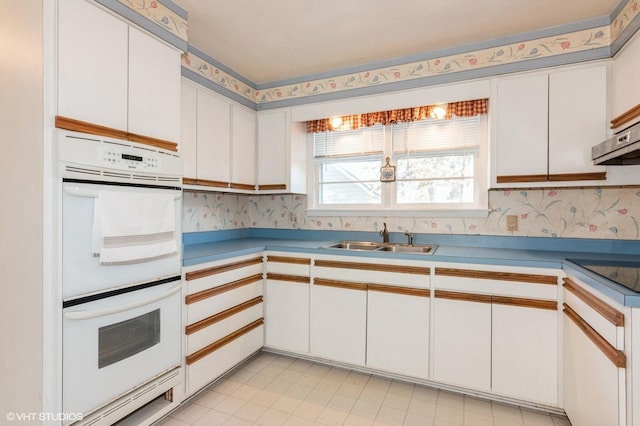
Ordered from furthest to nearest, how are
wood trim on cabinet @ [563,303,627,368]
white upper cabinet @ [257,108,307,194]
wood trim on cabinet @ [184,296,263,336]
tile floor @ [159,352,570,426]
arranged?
white upper cabinet @ [257,108,307,194]
wood trim on cabinet @ [184,296,263,336]
tile floor @ [159,352,570,426]
wood trim on cabinet @ [563,303,627,368]

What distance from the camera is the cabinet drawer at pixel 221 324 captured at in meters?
2.01

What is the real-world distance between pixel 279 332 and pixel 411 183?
68.0 inches

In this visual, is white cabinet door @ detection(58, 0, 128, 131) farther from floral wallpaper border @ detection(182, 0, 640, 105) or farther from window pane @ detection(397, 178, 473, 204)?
window pane @ detection(397, 178, 473, 204)

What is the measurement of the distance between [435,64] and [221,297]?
2.36m

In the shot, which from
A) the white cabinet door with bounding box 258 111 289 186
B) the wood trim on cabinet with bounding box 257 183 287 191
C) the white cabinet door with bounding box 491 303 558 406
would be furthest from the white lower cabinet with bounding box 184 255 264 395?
the white cabinet door with bounding box 491 303 558 406

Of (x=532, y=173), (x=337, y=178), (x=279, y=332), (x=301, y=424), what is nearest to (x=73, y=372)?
(x=301, y=424)

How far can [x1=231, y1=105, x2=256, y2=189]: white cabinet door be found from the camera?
281 centimetres

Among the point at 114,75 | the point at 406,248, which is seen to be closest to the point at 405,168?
the point at 406,248

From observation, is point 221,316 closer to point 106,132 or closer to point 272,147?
point 106,132

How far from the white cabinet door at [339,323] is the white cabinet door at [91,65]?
1.72 m

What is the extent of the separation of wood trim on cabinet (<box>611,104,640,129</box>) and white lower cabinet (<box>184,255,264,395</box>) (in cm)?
254

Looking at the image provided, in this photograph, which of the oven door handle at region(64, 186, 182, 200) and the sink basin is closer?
the oven door handle at region(64, 186, 182, 200)

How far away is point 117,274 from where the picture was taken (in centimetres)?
154

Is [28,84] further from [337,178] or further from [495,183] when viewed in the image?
[495,183]
